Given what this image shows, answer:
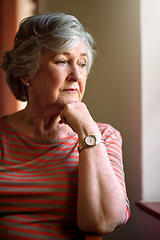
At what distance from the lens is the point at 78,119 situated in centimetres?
127

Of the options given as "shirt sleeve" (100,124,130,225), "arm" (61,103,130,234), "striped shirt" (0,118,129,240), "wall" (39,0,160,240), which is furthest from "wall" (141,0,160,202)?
"arm" (61,103,130,234)

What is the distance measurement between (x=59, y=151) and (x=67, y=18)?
0.61 meters

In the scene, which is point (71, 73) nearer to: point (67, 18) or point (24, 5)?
point (67, 18)

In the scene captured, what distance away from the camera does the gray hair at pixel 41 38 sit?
50.9 inches

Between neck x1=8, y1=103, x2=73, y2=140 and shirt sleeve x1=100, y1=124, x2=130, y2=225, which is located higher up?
neck x1=8, y1=103, x2=73, y2=140

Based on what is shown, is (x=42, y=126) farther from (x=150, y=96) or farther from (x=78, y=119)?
(x=150, y=96)

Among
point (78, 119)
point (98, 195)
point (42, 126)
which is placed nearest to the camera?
point (98, 195)

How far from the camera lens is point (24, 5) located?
244cm

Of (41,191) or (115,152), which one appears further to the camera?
(115,152)

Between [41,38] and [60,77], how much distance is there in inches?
7.8

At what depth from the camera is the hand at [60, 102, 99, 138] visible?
48.5 inches

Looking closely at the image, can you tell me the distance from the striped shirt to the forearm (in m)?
0.09

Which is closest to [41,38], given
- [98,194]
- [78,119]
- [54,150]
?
[78,119]

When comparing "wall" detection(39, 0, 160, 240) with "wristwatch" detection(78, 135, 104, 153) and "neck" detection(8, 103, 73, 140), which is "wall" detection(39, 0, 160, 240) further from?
"wristwatch" detection(78, 135, 104, 153)
